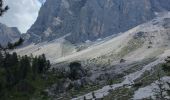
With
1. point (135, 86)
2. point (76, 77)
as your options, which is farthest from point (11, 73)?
point (76, 77)

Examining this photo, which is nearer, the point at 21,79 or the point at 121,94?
the point at 121,94

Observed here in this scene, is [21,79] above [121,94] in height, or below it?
above

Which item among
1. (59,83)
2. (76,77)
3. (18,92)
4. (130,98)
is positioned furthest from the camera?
(76,77)

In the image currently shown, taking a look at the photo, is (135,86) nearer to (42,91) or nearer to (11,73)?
(42,91)

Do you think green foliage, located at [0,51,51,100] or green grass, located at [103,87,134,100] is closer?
green grass, located at [103,87,134,100]

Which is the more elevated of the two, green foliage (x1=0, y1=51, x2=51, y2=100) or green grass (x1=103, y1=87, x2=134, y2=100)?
green foliage (x1=0, y1=51, x2=51, y2=100)

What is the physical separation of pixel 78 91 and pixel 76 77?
109 feet

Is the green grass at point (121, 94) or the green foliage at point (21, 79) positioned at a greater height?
the green foliage at point (21, 79)

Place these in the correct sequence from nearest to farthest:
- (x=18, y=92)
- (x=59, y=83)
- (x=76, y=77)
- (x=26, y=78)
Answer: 1. (x=18, y=92)
2. (x=26, y=78)
3. (x=59, y=83)
4. (x=76, y=77)

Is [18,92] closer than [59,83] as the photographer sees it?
Yes

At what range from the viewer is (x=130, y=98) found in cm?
10612

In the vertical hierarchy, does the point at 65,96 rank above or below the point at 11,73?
below

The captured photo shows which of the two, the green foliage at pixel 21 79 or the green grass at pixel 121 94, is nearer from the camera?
the green grass at pixel 121 94

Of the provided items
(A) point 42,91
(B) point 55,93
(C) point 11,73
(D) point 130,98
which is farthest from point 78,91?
(D) point 130,98
